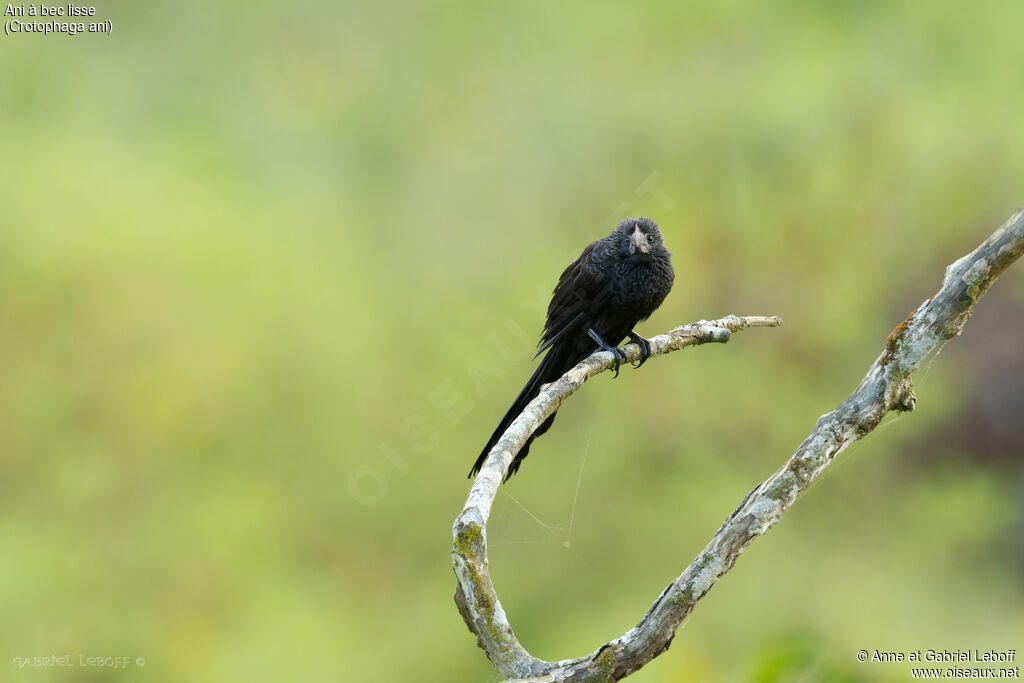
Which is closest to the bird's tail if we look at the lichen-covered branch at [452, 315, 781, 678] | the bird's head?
the bird's head

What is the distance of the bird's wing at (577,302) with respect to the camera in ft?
9.93

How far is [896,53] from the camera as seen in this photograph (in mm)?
6582

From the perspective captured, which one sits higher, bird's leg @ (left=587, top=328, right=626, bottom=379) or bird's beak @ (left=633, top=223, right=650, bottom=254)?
bird's beak @ (left=633, top=223, right=650, bottom=254)

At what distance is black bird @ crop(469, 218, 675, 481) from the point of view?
304 cm

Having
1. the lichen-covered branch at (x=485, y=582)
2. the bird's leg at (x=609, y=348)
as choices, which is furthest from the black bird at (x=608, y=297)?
the lichen-covered branch at (x=485, y=582)

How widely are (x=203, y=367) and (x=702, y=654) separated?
3.99 metres

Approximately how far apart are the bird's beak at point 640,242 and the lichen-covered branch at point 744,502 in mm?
1336

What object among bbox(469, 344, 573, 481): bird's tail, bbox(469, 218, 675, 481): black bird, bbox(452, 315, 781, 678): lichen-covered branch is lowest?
bbox(452, 315, 781, 678): lichen-covered branch

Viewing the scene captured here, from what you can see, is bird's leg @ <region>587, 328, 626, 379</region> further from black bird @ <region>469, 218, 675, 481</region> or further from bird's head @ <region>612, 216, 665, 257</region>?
bird's head @ <region>612, 216, 665, 257</region>

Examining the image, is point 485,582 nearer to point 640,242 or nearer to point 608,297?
point 608,297

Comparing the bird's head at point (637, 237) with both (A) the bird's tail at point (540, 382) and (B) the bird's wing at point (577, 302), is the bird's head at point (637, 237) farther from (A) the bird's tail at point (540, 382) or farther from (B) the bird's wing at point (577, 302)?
(A) the bird's tail at point (540, 382)

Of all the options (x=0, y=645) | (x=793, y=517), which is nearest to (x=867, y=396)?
(x=793, y=517)

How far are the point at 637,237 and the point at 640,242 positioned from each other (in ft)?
0.07

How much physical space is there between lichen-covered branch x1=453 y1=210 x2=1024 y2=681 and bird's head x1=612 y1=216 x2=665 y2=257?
53.3 inches
